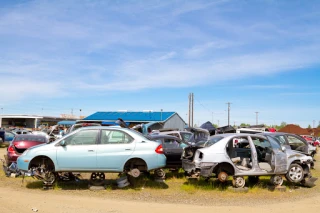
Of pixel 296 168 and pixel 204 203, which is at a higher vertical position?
pixel 296 168

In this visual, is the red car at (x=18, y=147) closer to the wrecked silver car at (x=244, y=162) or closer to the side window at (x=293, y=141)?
the wrecked silver car at (x=244, y=162)

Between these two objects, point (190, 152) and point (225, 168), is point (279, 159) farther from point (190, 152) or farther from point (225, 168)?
point (190, 152)

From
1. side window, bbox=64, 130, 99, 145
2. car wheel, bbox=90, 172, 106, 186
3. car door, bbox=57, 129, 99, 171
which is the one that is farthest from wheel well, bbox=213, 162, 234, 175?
side window, bbox=64, 130, 99, 145

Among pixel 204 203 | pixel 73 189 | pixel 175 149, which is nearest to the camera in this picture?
pixel 204 203

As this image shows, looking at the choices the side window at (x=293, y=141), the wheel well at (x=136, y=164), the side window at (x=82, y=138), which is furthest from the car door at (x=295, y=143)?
the side window at (x=82, y=138)

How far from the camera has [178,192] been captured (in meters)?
9.34

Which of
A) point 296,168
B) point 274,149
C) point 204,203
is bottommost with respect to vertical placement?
point 204,203

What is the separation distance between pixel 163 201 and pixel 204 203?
1.06 m

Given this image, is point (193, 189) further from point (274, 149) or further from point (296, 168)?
point (296, 168)

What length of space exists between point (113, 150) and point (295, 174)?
19.5 ft

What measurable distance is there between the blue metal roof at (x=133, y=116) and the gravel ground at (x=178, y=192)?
36307mm

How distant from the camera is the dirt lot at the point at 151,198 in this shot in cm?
740

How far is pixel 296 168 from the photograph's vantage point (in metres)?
10.3

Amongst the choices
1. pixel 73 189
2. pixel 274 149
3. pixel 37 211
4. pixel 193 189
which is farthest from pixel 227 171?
pixel 37 211
